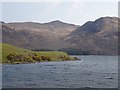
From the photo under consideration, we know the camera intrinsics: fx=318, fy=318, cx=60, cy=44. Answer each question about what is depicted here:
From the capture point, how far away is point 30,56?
200 metres

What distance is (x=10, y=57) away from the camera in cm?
18350

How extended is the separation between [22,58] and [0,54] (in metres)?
13.2

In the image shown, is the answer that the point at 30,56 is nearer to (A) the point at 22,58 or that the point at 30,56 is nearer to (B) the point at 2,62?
(A) the point at 22,58

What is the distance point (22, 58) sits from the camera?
190 metres

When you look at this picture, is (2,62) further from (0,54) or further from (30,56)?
(30,56)

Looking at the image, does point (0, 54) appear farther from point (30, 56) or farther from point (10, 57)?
point (30, 56)

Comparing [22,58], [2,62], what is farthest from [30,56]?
[2,62]

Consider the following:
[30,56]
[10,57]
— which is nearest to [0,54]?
[10,57]

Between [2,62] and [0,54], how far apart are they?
16471 millimetres

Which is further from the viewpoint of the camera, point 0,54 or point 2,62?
point 0,54

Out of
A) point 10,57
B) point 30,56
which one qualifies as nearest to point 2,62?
point 10,57

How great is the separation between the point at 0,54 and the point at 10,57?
8340 millimetres

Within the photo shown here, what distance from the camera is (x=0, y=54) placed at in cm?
18825

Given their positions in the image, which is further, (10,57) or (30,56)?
(30,56)
